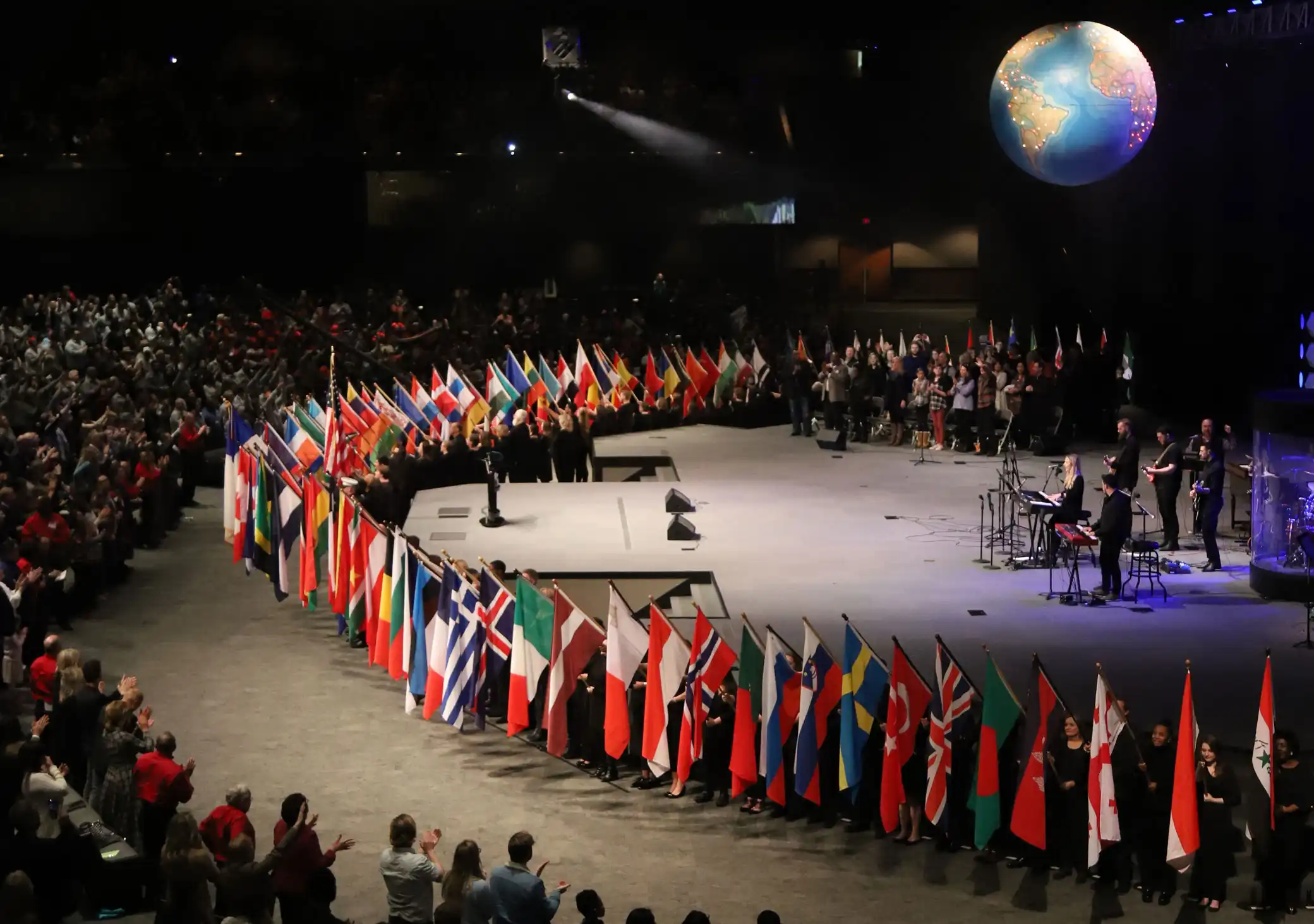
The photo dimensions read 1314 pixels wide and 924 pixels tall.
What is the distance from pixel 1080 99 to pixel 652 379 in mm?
10314

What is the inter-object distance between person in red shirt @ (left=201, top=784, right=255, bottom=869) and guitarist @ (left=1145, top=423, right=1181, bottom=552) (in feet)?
42.0

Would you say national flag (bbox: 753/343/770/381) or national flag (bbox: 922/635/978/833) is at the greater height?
national flag (bbox: 753/343/770/381)

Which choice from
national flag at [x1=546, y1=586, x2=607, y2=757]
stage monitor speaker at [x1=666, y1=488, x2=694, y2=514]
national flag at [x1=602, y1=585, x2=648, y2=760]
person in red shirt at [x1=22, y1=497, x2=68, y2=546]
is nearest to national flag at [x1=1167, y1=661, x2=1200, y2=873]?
national flag at [x1=602, y1=585, x2=648, y2=760]

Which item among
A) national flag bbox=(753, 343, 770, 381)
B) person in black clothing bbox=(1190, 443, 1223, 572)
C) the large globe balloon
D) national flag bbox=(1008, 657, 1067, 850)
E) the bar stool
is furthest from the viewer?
national flag bbox=(753, 343, 770, 381)

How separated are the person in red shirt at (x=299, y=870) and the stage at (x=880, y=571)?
741 centimetres

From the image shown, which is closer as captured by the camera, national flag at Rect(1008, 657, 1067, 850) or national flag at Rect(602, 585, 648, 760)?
national flag at Rect(1008, 657, 1067, 850)

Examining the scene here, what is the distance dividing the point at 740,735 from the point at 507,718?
9.88 feet

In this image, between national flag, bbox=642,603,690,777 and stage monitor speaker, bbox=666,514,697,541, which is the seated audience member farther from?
stage monitor speaker, bbox=666,514,697,541

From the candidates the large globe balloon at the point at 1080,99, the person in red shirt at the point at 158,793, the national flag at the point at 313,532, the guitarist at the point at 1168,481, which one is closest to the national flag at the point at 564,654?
the person in red shirt at the point at 158,793

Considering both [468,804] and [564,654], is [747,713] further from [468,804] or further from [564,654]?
[468,804]

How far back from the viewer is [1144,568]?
20500mm

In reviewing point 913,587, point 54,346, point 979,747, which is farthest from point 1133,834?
point 54,346

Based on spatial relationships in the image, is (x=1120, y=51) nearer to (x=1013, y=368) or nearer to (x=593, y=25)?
(x=1013, y=368)

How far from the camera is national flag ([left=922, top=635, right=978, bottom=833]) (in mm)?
12664
